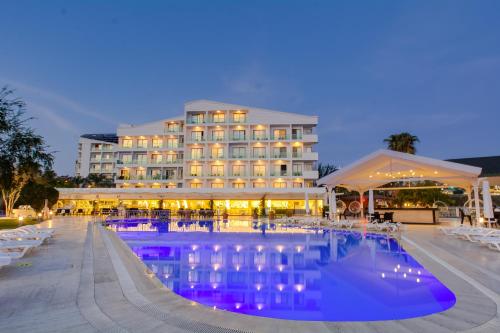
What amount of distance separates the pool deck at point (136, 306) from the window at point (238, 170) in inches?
1373

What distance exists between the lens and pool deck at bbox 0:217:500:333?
3758 millimetres

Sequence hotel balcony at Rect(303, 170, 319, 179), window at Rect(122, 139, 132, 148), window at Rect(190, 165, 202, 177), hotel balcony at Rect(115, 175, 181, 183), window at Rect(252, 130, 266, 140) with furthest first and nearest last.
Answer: window at Rect(122, 139, 132, 148)
hotel balcony at Rect(115, 175, 181, 183)
window at Rect(190, 165, 202, 177)
window at Rect(252, 130, 266, 140)
hotel balcony at Rect(303, 170, 319, 179)

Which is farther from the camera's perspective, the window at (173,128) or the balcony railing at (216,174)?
the window at (173,128)

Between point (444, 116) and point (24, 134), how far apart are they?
121 metres

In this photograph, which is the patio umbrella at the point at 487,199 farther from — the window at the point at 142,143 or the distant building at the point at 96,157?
the distant building at the point at 96,157

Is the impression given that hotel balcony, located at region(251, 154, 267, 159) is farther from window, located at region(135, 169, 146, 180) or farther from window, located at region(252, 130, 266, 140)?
window, located at region(135, 169, 146, 180)

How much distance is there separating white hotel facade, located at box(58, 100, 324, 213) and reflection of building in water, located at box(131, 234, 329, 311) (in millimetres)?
27304

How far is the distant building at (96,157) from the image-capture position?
212ft

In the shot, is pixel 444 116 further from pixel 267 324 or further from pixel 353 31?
pixel 267 324

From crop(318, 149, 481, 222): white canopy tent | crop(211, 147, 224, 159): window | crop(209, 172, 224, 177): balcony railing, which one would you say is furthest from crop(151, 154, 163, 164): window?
crop(318, 149, 481, 222): white canopy tent

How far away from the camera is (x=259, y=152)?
139 feet

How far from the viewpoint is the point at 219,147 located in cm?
4350

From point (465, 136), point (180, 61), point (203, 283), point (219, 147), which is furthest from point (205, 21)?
point (465, 136)

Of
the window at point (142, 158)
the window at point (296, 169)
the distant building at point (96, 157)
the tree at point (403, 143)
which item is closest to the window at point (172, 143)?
the window at point (142, 158)
